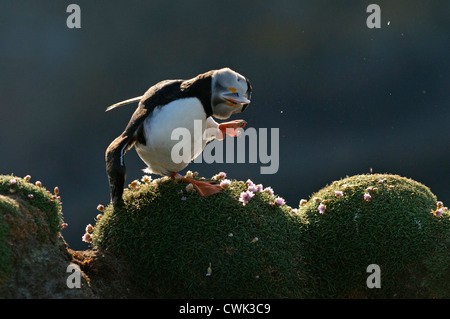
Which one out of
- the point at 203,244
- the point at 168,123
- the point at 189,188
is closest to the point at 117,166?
the point at 168,123

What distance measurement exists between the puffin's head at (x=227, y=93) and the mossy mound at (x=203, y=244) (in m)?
0.73

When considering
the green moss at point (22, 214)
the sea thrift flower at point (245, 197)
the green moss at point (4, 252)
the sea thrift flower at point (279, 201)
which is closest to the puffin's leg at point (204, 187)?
the sea thrift flower at point (245, 197)

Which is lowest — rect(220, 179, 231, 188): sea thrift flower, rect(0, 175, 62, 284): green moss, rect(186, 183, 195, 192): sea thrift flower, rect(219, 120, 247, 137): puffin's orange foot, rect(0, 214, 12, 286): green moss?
rect(0, 214, 12, 286): green moss

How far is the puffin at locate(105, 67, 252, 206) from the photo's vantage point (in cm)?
456

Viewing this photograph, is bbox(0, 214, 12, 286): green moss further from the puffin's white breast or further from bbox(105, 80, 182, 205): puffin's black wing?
the puffin's white breast

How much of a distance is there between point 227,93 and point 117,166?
115 cm

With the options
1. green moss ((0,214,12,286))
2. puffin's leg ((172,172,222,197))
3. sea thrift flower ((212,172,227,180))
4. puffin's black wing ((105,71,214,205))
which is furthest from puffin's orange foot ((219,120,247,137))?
green moss ((0,214,12,286))

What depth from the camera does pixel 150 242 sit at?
14.5ft

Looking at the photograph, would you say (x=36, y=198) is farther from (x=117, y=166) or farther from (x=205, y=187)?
(x=205, y=187)

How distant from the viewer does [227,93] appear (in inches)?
187

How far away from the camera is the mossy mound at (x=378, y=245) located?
4.57 metres

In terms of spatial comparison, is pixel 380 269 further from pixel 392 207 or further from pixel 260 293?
pixel 260 293

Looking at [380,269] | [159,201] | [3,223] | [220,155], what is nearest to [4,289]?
[3,223]

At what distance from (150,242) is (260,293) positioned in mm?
978
